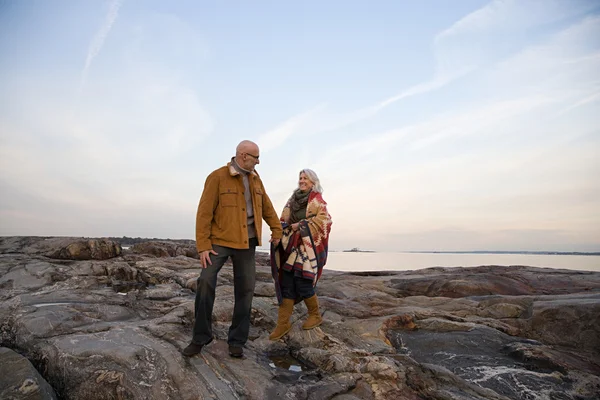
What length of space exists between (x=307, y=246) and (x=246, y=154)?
1.73 metres

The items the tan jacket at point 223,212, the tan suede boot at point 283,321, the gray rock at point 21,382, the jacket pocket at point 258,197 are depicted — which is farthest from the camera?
the tan suede boot at point 283,321

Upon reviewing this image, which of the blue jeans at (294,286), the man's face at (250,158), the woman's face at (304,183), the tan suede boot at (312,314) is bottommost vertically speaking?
the tan suede boot at (312,314)

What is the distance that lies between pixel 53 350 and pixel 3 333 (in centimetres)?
125

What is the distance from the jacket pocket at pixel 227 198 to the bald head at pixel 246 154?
0.38 metres

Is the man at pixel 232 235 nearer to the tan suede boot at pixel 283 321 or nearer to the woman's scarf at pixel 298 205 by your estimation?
the tan suede boot at pixel 283 321

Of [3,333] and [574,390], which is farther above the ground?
[3,333]

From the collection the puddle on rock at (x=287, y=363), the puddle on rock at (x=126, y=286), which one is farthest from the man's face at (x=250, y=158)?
the puddle on rock at (x=126, y=286)

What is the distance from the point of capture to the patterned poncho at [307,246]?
16.7 ft

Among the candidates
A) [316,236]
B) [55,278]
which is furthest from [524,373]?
[55,278]

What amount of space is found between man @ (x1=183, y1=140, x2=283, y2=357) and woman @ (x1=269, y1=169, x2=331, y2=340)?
2.89ft

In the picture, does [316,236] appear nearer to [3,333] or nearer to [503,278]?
[3,333]

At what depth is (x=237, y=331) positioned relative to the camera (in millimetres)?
4180

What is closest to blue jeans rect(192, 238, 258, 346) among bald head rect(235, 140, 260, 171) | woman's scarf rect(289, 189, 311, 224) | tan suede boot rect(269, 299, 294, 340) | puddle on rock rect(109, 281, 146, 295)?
tan suede boot rect(269, 299, 294, 340)

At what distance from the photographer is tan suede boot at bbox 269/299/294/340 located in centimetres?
491
